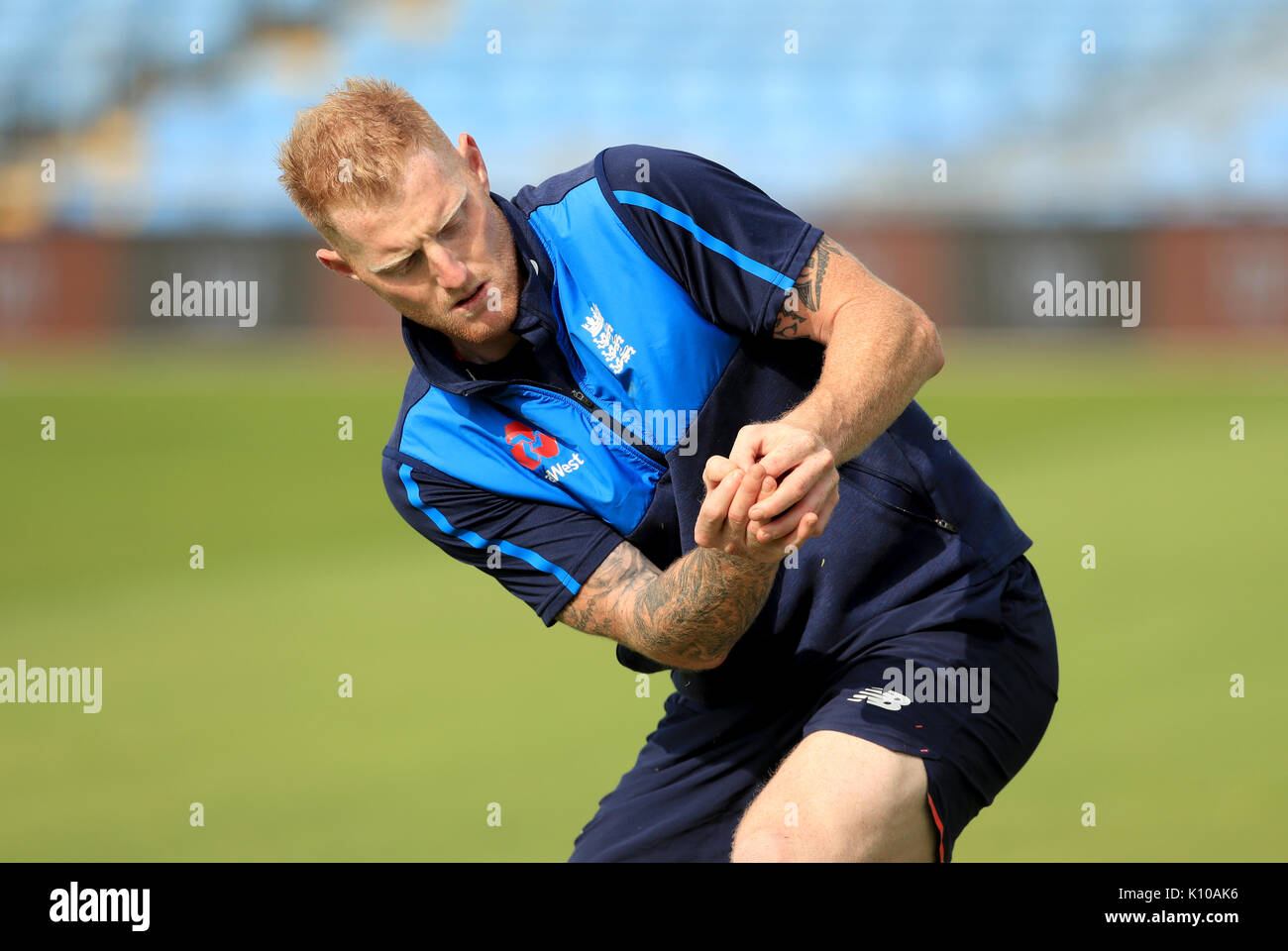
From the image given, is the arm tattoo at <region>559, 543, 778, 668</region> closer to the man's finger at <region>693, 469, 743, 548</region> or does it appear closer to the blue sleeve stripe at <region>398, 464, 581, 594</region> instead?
the blue sleeve stripe at <region>398, 464, 581, 594</region>

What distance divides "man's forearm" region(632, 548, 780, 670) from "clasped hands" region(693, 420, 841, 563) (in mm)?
298

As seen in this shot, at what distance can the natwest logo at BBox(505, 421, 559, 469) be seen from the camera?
350 cm

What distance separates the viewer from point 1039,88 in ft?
102

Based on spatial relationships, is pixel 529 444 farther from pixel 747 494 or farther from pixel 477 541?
pixel 747 494

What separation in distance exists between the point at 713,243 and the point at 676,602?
81 cm

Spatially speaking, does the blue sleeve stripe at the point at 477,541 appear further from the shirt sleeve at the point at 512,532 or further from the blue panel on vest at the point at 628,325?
the blue panel on vest at the point at 628,325

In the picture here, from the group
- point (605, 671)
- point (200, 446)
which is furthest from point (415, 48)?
point (605, 671)

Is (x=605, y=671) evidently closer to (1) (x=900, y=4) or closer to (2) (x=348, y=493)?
(2) (x=348, y=493)

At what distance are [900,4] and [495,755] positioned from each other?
27.7 m

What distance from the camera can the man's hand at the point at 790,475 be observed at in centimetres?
249

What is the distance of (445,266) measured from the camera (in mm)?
3145
